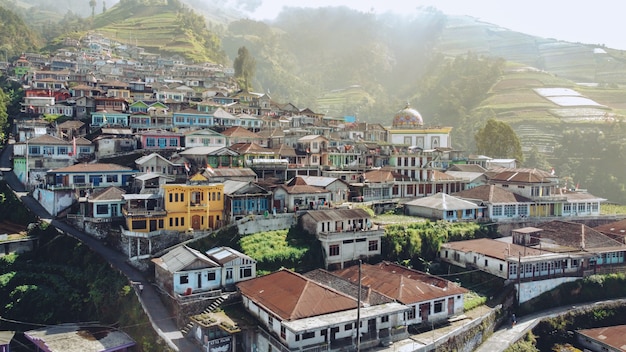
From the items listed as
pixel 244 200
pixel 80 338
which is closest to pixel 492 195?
pixel 244 200

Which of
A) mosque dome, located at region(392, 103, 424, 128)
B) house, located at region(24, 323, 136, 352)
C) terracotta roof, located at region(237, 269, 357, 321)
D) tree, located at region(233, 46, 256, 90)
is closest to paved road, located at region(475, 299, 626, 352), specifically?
terracotta roof, located at region(237, 269, 357, 321)

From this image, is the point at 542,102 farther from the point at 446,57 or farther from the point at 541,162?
Answer: the point at 446,57

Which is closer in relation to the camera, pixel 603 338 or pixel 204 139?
pixel 603 338

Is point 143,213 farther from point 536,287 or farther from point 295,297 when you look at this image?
point 536,287

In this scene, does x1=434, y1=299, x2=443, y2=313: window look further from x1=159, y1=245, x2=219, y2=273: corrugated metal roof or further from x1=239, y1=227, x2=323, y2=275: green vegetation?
x1=159, y1=245, x2=219, y2=273: corrugated metal roof

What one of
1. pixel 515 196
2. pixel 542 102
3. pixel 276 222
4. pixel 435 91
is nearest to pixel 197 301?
pixel 276 222

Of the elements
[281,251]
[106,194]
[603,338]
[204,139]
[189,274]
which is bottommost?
[603,338]

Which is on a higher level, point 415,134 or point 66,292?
point 415,134
